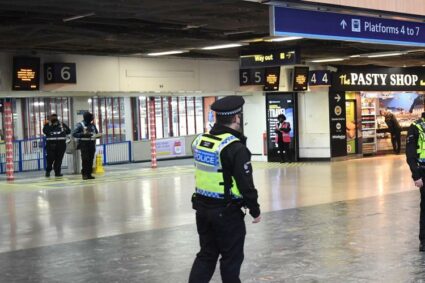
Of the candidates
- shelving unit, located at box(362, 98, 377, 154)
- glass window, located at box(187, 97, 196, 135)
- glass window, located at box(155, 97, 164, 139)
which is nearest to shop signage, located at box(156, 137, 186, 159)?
glass window, located at box(155, 97, 164, 139)

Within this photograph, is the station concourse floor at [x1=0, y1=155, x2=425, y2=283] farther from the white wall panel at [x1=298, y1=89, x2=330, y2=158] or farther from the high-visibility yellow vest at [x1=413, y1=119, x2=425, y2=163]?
the white wall panel at [x1=298, y1=89, x2=330, y2=158]

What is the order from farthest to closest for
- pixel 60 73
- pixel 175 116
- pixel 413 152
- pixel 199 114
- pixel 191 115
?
pixel 199 114
pixel 191 115
pixel 175 116
pixel 60 73
pixel 413 152

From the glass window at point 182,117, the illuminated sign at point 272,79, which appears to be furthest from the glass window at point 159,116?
the illuminated sign at point 272,79

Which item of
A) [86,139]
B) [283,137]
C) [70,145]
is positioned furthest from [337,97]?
[86,139]

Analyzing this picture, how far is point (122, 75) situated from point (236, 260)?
1456cm

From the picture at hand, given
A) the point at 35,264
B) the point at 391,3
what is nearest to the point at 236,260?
the point at 35,264

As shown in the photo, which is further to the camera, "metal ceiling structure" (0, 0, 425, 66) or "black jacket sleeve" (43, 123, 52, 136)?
"black jacket sleeve" (43, 123, 52, 136)

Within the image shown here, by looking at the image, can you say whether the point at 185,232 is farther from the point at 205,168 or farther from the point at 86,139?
the point at 86,139

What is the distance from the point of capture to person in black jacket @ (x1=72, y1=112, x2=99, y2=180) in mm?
18078

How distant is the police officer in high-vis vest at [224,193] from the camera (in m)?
5.13

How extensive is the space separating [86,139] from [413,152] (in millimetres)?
11870

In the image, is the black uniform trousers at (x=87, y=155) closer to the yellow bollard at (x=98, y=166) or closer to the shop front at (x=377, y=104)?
the yellow bollard at (x=98, y=166)

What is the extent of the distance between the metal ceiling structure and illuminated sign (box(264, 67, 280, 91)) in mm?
2740

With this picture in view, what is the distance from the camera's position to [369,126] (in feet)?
84.3
